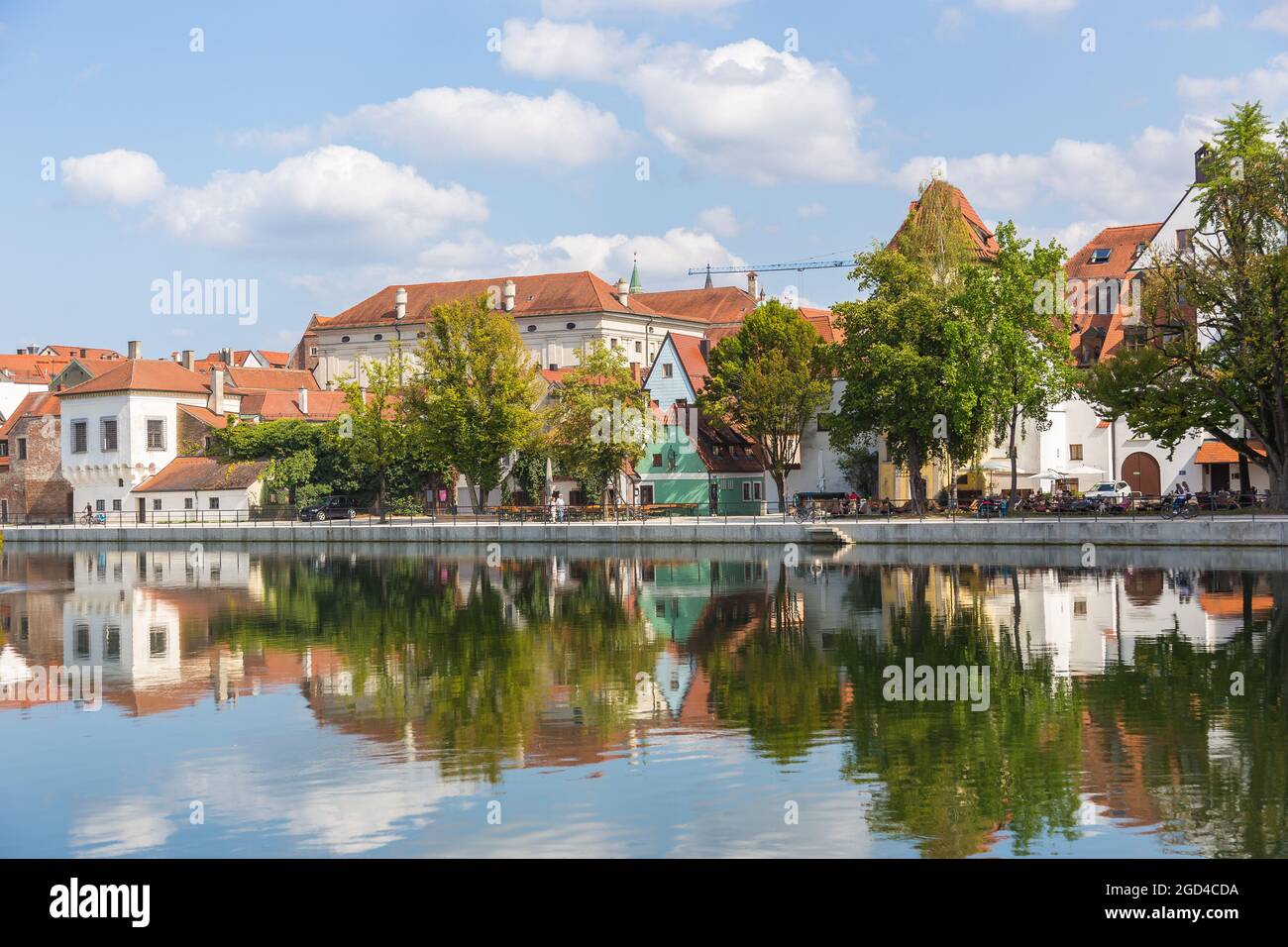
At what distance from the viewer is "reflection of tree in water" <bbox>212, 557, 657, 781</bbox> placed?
23.9 meters

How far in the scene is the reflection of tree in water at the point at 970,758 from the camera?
17.1 m

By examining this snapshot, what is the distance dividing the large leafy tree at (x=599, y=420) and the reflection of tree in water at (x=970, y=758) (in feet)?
166

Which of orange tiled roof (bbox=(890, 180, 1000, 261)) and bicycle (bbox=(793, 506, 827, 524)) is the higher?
orange tiled roof (bbox=(890, 180, 1000, 261))

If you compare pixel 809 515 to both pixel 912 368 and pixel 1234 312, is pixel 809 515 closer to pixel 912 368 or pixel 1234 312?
pixel 912 368

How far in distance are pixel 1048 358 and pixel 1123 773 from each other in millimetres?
52617

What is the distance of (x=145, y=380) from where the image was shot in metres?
103

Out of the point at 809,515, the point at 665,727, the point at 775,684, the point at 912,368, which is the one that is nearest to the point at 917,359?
the point at 912,368

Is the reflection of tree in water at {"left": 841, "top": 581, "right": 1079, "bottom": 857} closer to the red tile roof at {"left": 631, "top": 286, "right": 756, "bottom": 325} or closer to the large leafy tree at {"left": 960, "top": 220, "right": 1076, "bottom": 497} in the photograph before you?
the large leafy tree at {"left": 960, "top": 220, "right": 1076, "bottom": 497}

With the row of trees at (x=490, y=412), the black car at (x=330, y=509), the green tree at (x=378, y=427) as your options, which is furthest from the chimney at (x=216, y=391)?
the row of trees at (x=490, y=412)

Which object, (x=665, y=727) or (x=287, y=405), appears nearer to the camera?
(x=665, y=727)

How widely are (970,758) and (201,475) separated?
84096mm

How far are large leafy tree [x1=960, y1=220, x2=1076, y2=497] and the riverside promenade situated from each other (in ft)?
21.8

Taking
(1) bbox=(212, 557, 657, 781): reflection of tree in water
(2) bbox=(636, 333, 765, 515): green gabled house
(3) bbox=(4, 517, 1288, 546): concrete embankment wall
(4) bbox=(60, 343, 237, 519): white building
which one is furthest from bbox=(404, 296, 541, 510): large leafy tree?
(4) bbox=(60, 343, 237, 519): white building
